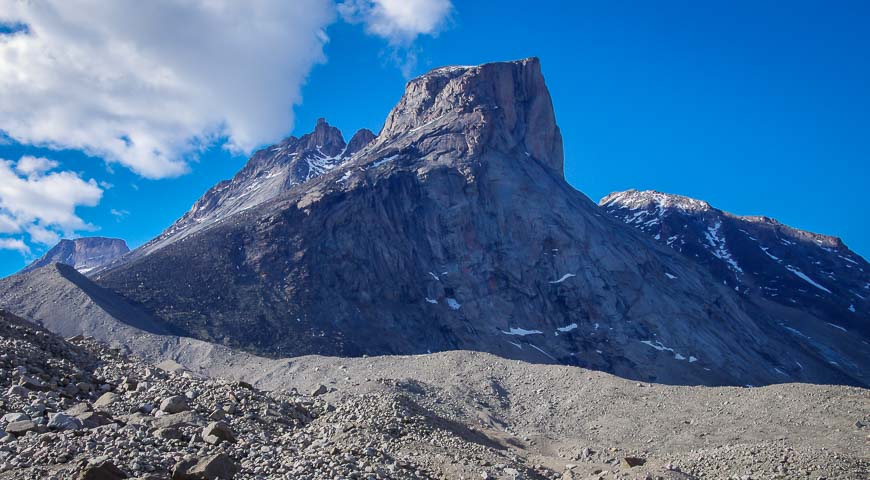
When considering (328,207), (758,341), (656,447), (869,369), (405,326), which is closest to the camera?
(656,447)

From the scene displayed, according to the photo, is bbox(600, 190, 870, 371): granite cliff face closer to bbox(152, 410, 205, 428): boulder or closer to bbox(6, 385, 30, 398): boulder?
bbox(152, 410, 205, 428): boulder

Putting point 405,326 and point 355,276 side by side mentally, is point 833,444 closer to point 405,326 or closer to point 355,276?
point 405,326

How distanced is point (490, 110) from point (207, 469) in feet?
355

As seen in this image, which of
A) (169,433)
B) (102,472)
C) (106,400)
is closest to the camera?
(102,472)

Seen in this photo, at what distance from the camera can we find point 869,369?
106500 mm

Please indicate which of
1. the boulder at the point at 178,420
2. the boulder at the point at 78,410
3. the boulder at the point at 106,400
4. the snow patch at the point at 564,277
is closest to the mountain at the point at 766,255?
the snow patch at the point at 564,277

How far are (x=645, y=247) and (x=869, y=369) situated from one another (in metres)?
40.6

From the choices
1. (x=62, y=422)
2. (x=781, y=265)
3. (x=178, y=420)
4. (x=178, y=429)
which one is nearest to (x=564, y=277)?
(x=178, y=420)

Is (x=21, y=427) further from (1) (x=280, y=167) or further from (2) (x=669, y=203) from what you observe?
(2) (x=669, y=203)

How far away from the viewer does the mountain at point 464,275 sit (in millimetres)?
74125

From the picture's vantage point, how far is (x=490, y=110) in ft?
375

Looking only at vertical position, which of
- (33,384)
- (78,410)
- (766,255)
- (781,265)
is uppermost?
(766,255)

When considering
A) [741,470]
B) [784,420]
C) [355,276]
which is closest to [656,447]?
[784,420]

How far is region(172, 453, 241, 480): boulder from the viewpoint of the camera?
10.1 m
